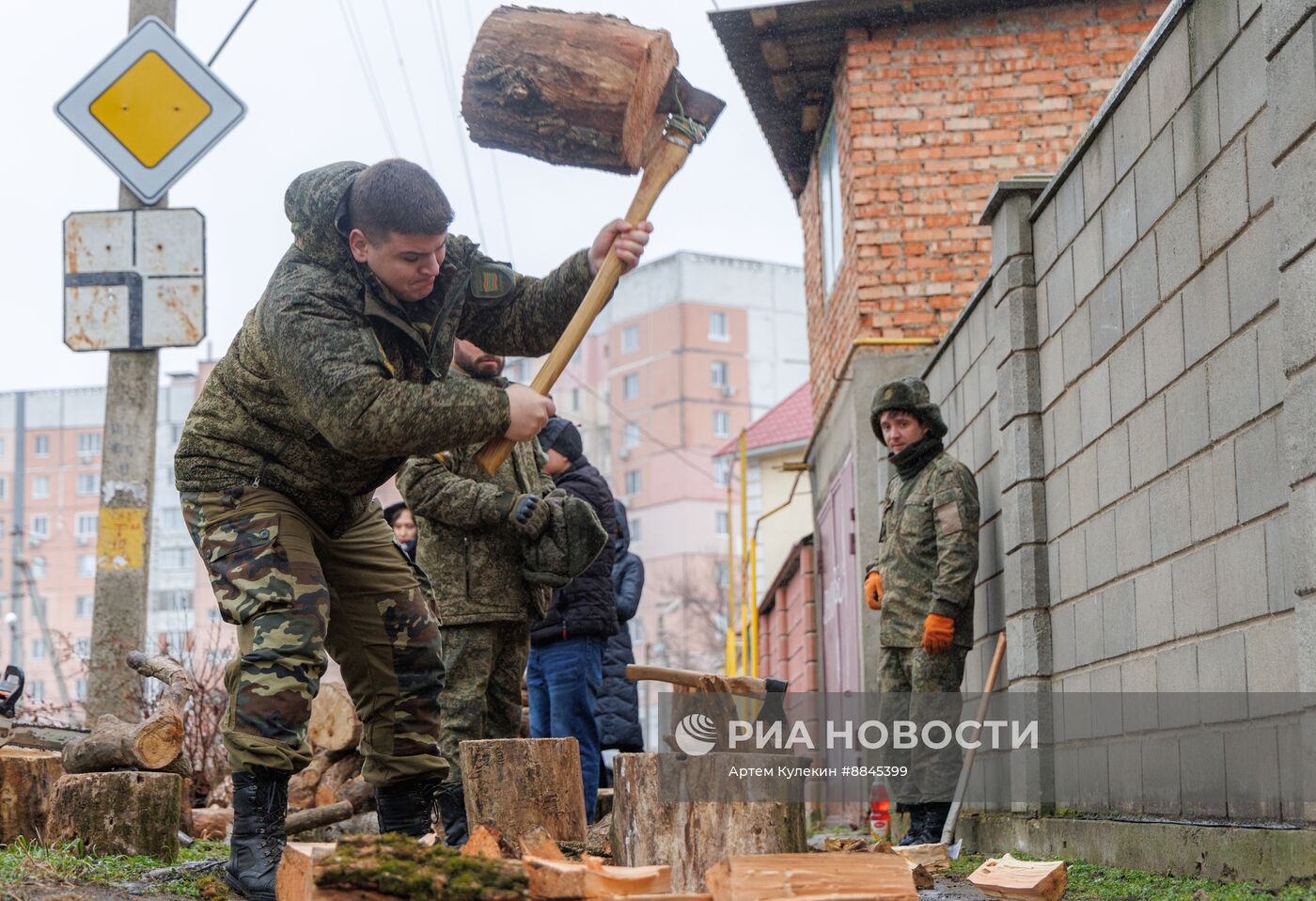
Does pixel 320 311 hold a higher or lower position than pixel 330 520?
higher

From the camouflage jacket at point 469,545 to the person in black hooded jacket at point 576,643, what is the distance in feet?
3.12

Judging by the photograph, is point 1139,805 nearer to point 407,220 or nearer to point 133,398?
point 407,220

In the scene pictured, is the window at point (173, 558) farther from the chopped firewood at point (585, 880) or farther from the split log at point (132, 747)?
the chopped firewood at point (585, 880)

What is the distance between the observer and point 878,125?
37.7 feet

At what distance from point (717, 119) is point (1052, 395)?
8.92 feet

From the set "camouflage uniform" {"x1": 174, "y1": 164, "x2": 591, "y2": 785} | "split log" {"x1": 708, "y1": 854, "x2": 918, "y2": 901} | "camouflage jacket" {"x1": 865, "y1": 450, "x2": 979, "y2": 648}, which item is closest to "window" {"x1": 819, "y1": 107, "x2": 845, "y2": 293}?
"camouflage jacket" {"x1": 865, "y1": 450, "x2": 979, "y2": 648}

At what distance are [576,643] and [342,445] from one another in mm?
3089

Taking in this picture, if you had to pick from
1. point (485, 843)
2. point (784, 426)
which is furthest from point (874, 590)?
point (784, 426)

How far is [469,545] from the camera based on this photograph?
227 inches

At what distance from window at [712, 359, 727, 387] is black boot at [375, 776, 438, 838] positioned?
6654 cm

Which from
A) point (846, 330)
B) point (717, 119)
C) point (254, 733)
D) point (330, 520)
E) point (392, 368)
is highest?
point (846, 330)

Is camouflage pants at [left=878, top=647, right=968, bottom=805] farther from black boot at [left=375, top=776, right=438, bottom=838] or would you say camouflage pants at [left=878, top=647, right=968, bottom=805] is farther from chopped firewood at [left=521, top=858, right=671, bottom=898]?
chopped firewood at [left=521, top=858, right=671, bottom=898]

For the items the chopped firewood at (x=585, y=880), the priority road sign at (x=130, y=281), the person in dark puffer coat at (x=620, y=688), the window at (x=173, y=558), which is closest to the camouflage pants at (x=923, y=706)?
the person in dark puffer coat at (x=620, y=688)

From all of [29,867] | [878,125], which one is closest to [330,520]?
[29,867]
